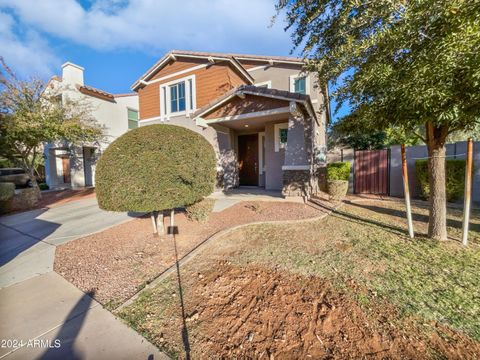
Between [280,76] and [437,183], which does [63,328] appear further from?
[280,76]

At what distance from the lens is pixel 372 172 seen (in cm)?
1003

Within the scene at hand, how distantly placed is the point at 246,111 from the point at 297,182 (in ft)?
11.5

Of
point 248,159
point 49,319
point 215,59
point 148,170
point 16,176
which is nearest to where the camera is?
point 49,319

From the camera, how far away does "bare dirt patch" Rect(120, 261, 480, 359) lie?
1977mm

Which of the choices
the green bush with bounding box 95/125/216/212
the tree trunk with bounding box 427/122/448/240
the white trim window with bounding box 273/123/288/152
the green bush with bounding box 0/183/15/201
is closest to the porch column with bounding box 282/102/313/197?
the white trim window with bounding box 273/123/288/152

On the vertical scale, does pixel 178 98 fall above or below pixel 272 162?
above

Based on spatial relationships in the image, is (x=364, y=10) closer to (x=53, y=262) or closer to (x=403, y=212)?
(x=403, y=212)

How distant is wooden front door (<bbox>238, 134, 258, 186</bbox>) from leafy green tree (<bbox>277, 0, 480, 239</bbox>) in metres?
6.61

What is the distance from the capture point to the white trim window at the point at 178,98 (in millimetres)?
11492

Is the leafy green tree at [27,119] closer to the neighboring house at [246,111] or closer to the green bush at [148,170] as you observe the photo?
the neighboring house at [246,111]

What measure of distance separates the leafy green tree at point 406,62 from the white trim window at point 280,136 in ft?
16.3

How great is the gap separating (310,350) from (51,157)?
69.4 ft

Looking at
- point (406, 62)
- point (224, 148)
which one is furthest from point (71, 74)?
point (406, 62)

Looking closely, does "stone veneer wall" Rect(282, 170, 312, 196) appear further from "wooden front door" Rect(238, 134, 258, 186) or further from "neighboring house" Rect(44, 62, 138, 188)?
"neighboring house" Rect(44, 62, 138, 188)
